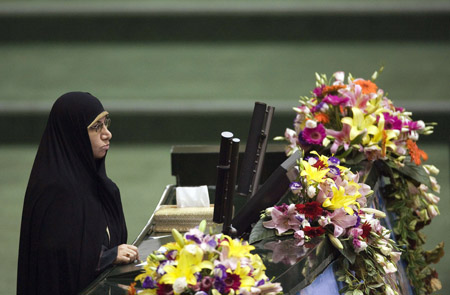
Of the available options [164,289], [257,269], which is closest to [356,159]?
[257,269]

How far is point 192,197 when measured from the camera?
2787 mm

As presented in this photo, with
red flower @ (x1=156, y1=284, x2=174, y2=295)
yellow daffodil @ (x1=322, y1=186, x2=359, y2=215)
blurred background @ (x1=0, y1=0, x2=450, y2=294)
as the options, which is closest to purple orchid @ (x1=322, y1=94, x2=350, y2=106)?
yellow daffodil @ (x1=322, y1=186, x2=359, y2=215)

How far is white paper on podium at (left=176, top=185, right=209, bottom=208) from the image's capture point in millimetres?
2770

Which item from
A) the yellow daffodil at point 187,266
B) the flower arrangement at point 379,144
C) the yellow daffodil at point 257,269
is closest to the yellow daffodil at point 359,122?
the flower arrangement at point 379,144

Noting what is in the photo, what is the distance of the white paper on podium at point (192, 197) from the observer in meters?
2.77

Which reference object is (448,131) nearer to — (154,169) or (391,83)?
(391,83)

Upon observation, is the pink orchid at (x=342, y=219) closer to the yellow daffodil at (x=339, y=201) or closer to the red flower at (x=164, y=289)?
the yellow daffodil at (x=339, y=201)

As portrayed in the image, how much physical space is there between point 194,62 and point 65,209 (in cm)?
446

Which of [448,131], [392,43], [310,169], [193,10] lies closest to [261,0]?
[193,10]

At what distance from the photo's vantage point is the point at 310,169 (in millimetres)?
2191

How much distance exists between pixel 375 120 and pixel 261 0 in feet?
14.2

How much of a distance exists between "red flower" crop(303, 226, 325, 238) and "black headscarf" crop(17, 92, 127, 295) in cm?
Answer: 60

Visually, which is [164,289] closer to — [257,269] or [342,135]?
[257,269]

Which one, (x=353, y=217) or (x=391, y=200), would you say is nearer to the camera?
(x=353, y=217)
